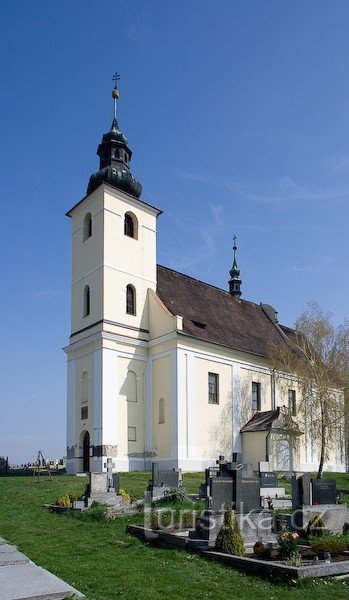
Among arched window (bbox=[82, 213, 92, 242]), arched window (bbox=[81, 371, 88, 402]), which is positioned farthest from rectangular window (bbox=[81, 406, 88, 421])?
arched window (bbox=[82, 213, 92, 242])

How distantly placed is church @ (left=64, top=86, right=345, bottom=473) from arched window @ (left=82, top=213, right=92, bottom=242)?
6 centimetres

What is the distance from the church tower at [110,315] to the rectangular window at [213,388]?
3546mm

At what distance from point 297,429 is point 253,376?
3965mm

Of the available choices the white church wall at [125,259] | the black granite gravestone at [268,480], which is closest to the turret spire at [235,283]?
the white church wall at [125,259]

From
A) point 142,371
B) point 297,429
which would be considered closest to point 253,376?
point 297,429

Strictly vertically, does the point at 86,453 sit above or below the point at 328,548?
below

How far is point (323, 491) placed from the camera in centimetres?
1416

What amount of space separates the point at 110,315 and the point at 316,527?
19.0 m

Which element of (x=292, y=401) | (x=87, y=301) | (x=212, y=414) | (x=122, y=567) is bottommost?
(x=122, y=567)

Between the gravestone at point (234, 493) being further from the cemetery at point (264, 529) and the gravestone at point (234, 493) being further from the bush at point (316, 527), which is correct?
the bush at point (316, 527)

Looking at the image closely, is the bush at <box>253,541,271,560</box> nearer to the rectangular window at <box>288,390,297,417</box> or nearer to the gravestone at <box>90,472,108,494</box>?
the gravestone at <box>90,472,108,494</box>

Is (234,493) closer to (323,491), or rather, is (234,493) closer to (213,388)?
(323,491)

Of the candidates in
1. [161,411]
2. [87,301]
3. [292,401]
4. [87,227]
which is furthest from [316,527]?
[292,401]

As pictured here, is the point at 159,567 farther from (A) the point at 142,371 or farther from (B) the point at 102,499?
(A) the point at 142,371
